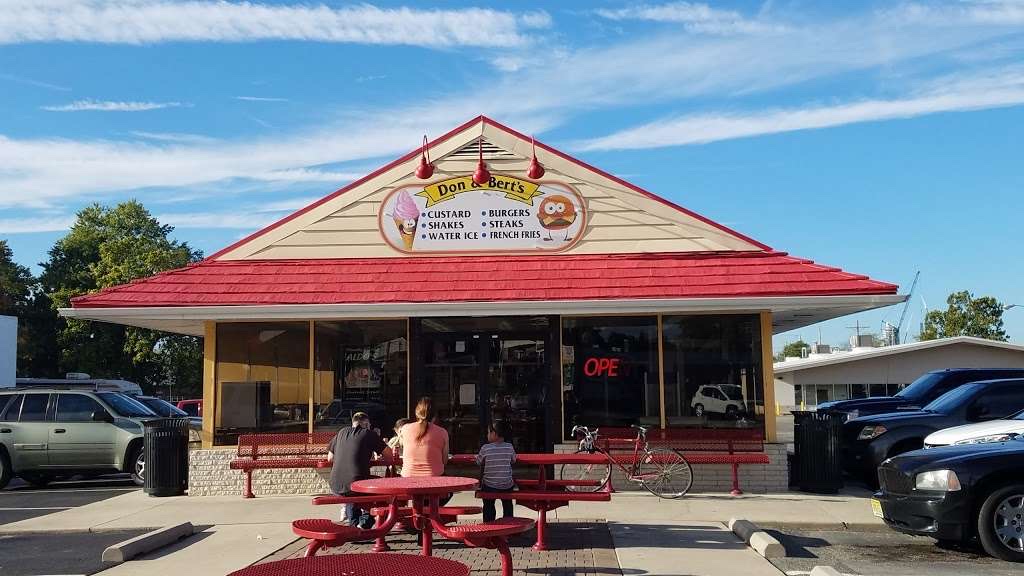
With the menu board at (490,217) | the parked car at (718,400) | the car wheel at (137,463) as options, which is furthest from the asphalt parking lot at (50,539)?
the parked car at (718,400)

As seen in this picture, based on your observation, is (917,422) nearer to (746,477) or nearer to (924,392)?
(746,477)

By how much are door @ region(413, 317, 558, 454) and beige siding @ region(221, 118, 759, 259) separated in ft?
5.04

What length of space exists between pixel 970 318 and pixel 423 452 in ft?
181

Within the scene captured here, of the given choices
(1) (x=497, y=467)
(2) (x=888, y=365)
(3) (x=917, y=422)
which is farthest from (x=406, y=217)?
(2) (x=888, y=365)

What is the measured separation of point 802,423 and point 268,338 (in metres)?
8.32

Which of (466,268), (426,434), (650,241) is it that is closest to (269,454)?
(466,268)

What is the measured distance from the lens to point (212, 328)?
14.2 metres

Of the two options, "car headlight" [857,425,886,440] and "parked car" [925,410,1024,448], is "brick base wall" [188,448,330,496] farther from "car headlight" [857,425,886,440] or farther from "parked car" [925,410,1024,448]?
"parked car" [925,410,1024,448]

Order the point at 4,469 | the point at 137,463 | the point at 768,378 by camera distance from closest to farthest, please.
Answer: the point at 768,378
the point at 137,463
the point at 4,469

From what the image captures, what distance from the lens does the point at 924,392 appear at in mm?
18078

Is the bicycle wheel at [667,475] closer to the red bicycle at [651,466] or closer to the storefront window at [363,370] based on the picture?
the red bicycle at [651,466]

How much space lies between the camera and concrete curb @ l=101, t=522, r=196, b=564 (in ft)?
29.9

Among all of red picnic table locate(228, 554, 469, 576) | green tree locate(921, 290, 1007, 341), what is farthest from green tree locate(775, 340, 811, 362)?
red picnic table locate(228, 554, 469, 576)

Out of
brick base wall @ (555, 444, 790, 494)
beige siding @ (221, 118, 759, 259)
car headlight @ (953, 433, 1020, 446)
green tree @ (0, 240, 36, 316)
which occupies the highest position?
green tree @ (0, 240, 36, 316)
